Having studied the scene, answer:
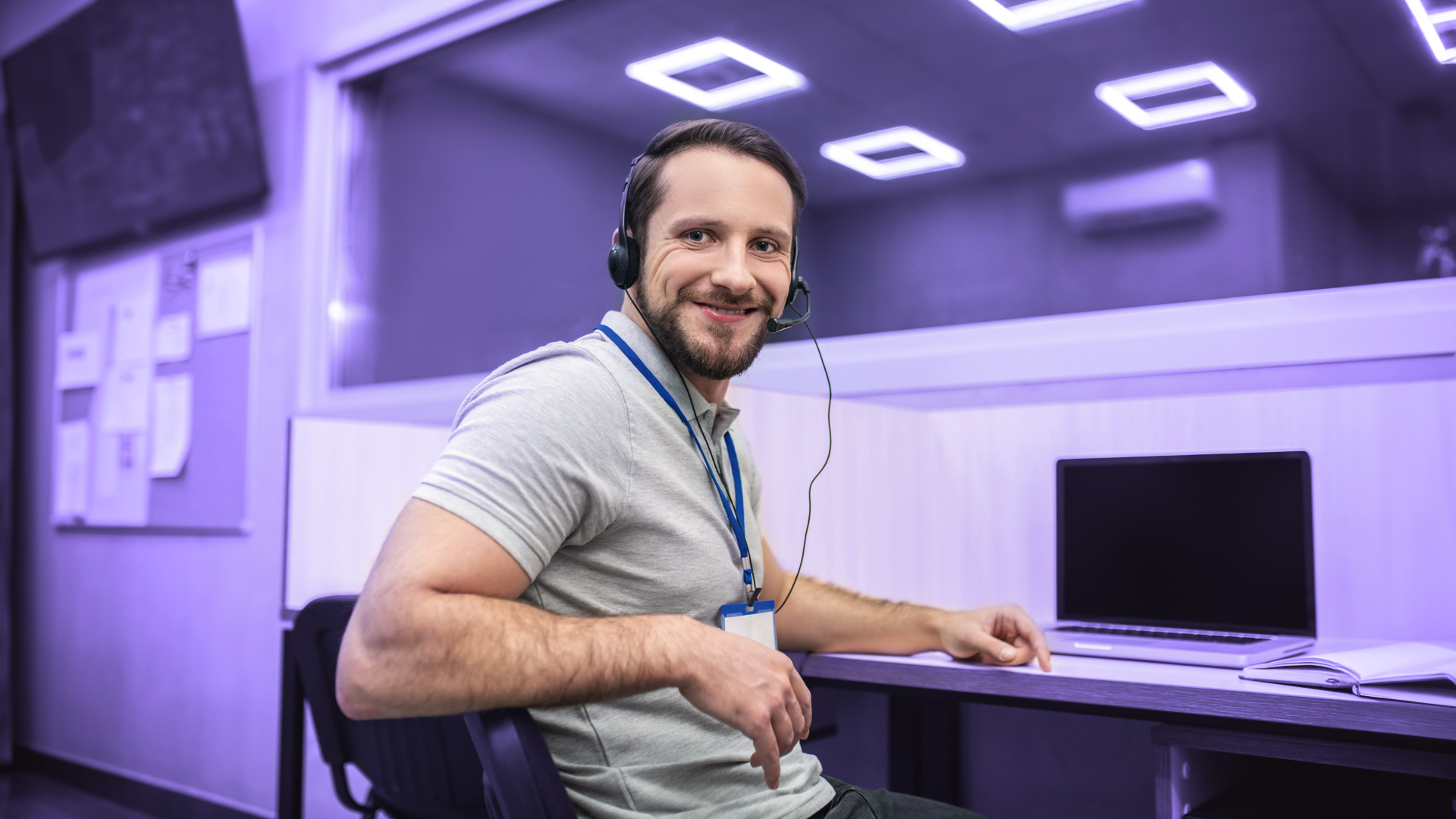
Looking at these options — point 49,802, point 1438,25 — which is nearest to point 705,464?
point 1438,25

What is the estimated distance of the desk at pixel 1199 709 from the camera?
0.90 m

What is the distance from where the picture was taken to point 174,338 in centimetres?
324

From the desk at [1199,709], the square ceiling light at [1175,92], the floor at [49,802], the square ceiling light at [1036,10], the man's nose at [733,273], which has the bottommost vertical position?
the floor at [49,802]

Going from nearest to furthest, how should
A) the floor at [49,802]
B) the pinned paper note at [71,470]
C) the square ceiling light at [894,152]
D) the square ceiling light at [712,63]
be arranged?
the square ceiling light at [894,152] < the square ceiling light at [712,63] < the floor at [49,802] < the pinned paper note at [71,470]

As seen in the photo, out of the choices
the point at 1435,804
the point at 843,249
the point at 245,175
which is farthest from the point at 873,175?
the point at 245,175

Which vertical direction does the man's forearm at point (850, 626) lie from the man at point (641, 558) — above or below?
below

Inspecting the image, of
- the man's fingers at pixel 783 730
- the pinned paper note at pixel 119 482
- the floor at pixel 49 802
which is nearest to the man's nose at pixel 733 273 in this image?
the man's fingers at pixel 783 730

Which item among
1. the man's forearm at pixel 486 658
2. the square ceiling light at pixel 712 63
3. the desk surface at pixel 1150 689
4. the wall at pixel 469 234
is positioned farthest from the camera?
the wall at pixel 469 234

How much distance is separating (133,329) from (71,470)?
2.02 feet

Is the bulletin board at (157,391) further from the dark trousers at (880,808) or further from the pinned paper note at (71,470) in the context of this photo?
the dark trousers at (880,808)

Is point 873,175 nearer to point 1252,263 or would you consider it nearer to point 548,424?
point 1252,263

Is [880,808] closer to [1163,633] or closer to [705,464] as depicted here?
[705,464]

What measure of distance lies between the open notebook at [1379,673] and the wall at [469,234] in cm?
181

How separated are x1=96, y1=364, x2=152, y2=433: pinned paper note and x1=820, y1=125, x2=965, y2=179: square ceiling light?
8.11 feet
